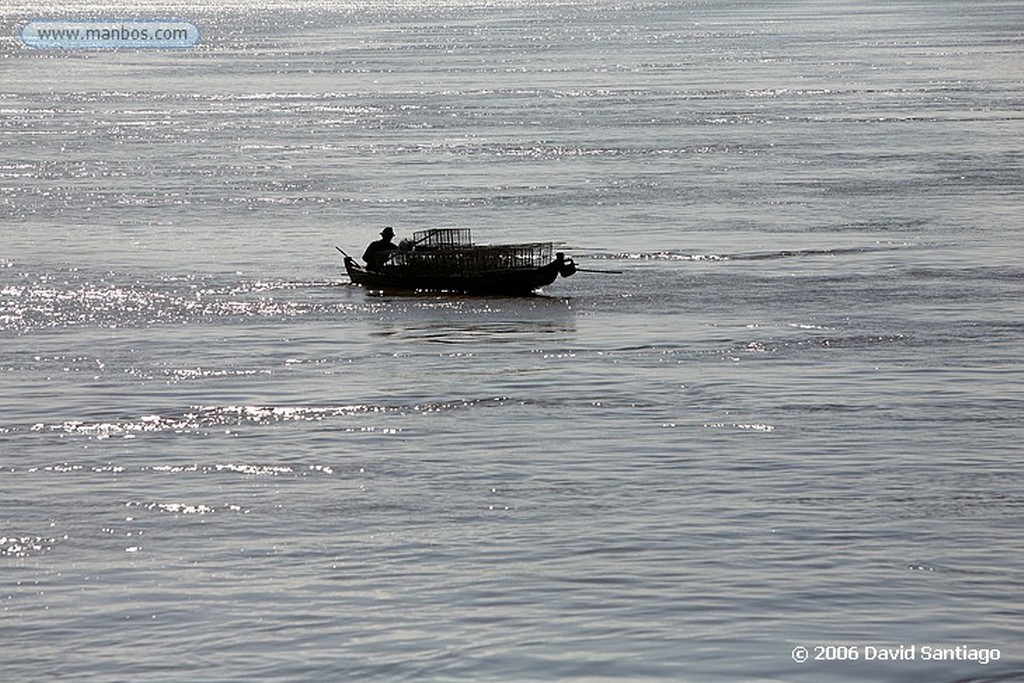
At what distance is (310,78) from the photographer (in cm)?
13700

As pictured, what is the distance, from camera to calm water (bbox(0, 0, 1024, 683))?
25.6m

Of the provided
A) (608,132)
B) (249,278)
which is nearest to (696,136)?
(608,132)

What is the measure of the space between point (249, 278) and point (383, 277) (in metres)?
4.19

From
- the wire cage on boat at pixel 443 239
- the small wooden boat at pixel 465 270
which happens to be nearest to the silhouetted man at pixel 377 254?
the small wooden boat at pixel 465 270

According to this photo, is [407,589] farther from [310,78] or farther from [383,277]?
[310,78]

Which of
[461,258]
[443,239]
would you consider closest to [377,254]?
[461,258]

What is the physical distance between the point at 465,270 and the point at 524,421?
1440 centimetres

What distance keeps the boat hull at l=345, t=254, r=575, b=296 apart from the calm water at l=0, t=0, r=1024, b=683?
1.58 feet

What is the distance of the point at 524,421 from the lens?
121 feet

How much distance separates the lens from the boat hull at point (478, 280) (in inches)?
1989

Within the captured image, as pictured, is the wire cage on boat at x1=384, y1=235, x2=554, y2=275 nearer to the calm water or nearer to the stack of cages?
the stack of cages

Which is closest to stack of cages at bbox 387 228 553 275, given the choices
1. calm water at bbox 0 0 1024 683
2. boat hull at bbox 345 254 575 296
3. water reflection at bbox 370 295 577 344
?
boat hull at bbox 345 254 575 296

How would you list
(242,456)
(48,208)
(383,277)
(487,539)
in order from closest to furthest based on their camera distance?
(487,539), (242,456), (383,277), (48,208)

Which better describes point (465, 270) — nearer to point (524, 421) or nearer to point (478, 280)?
point (478, 280)
